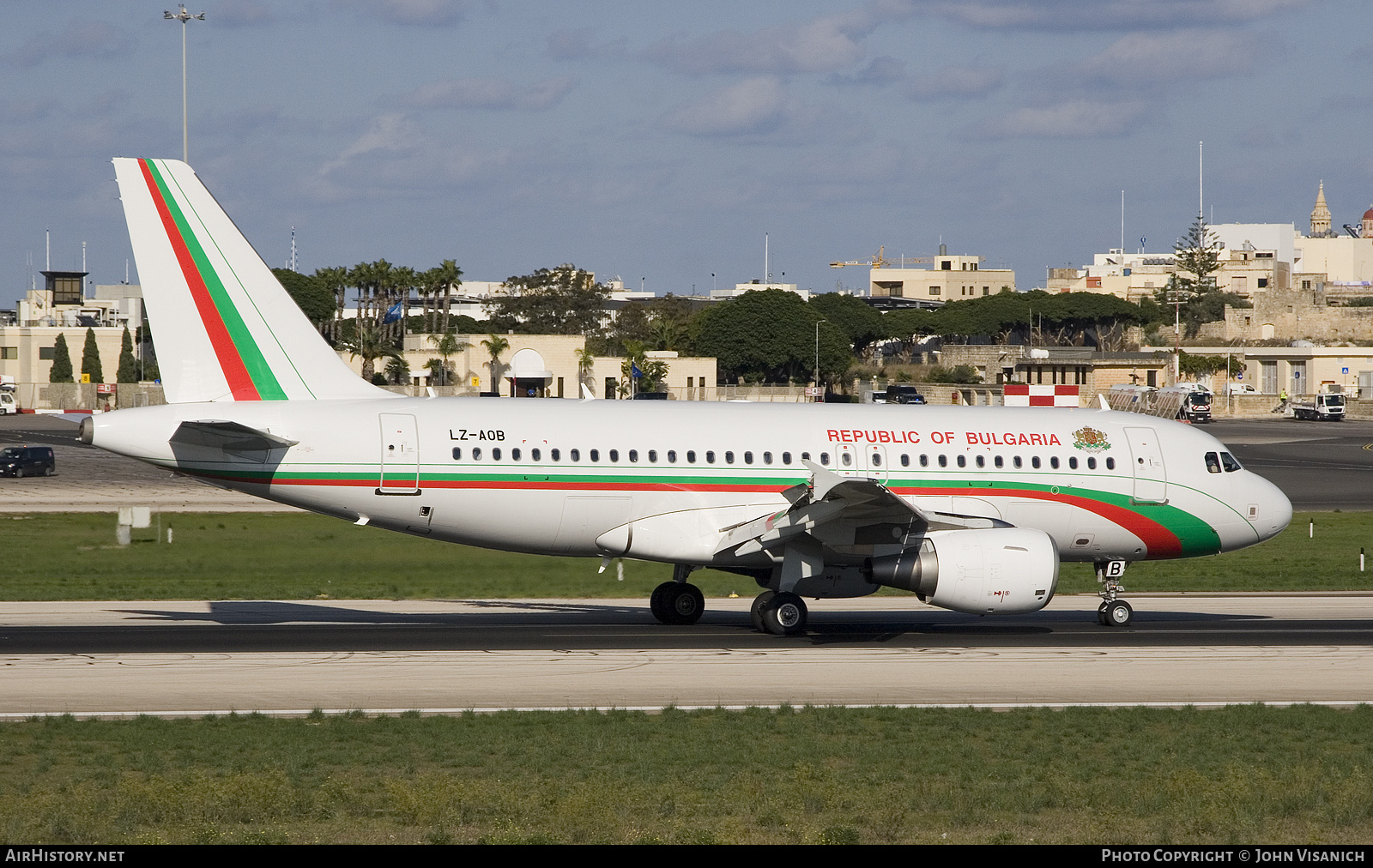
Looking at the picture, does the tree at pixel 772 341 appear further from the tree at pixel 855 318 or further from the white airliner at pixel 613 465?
the white airliner at pixel 613 465

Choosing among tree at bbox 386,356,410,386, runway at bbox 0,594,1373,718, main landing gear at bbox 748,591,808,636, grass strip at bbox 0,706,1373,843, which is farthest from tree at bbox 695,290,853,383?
grass strip at bbox 0,706,1373,843

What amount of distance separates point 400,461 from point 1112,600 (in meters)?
13.5

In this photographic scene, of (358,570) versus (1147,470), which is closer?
(1147,470)

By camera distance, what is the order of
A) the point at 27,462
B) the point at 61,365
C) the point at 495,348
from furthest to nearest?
the point at 61,365
the point at 495,348
the point at 27,462

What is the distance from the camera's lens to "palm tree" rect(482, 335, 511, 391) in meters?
122

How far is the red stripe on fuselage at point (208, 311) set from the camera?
25203 mm

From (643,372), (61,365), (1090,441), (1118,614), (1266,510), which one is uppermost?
(61,365)

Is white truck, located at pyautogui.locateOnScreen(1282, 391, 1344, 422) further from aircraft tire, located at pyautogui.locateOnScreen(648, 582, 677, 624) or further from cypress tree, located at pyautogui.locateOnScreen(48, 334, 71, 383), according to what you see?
cypress tree, located at pyautogui.locateOnScreen(48, 334, 71, 383)

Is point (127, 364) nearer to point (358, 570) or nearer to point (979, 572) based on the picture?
point (358, 570)

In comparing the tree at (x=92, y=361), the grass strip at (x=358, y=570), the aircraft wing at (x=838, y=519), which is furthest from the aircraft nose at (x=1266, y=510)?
the tree at (x=92, y=361)

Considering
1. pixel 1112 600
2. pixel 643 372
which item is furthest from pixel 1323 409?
pixel 1112 600

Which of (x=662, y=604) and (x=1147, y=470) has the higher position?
(x=1147, y=470)

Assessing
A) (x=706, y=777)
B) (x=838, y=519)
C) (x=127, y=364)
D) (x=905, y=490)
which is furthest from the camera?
(x=127, y=364)

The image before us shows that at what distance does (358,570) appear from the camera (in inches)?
1448
